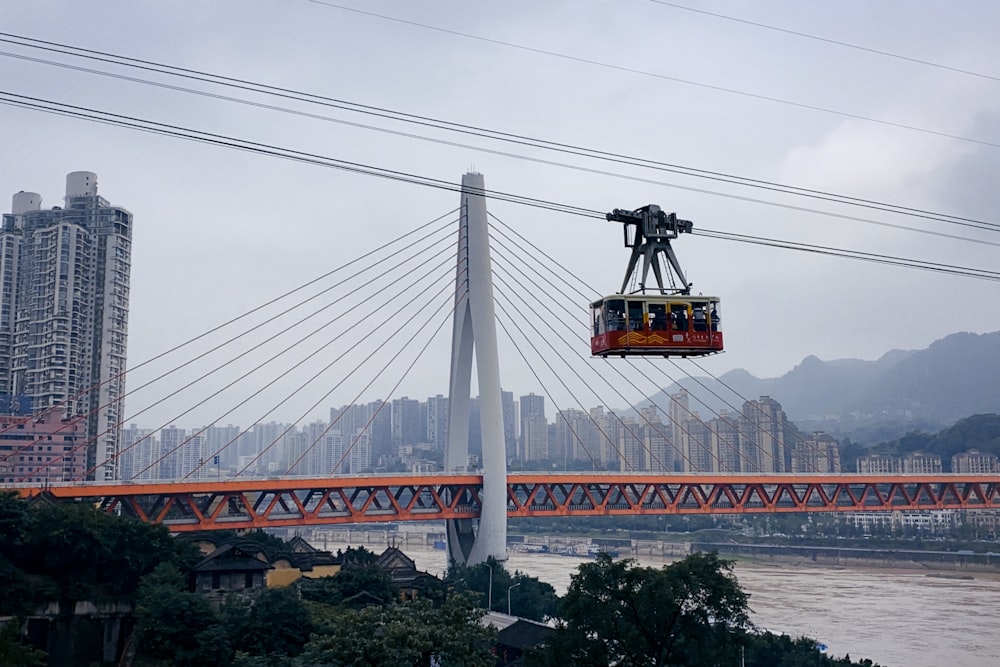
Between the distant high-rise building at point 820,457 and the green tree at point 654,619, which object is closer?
the green tree at point 654,619

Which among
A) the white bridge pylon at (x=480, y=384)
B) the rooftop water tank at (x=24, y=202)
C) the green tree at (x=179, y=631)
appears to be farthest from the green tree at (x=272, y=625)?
the rooftop water tank at (x=24, y=202)

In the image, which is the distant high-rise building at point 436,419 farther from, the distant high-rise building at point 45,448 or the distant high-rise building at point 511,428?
Answer: the distant high-rise building at point 45,448

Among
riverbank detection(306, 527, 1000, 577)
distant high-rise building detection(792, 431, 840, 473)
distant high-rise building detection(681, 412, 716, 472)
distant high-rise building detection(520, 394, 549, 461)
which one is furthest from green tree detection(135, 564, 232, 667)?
distant high-rise building detection(520, 394, 549, 461)

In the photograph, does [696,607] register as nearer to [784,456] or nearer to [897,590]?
[897,590]

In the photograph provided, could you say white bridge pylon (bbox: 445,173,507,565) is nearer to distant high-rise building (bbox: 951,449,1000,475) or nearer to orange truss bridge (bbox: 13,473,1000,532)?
orange truss bridge (bbox: 13,473,1000,532)

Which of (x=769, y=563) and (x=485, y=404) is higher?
(x=485, y=404)

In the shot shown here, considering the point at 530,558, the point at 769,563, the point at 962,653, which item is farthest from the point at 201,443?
the point at 962,653
